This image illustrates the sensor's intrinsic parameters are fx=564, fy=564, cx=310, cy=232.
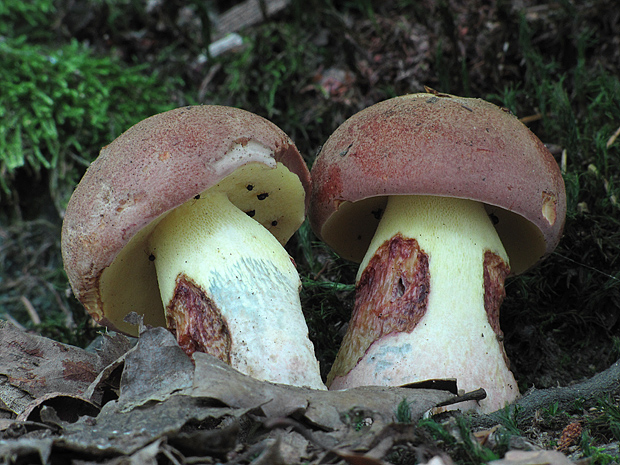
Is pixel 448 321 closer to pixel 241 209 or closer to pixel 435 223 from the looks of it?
pixel 435 223

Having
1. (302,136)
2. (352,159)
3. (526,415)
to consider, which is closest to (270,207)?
(352,159)

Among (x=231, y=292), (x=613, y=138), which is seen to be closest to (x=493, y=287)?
(x=231, y=292)

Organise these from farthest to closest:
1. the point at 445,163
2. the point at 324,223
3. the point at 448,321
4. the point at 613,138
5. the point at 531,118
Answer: the point at 531,118 < the point at 613,138 < the point at 324,223 < the point at 448,321 < the point at 445,163

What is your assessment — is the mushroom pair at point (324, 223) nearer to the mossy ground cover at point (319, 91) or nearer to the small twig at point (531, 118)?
→ the mossy ground cover at point (319, 91)

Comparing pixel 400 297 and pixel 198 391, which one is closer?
pixel 198 391

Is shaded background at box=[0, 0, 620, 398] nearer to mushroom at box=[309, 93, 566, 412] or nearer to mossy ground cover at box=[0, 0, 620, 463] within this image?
mossy ground cover at box=[0, 0, 620, 463]

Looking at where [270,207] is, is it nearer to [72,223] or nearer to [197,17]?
[72,223]

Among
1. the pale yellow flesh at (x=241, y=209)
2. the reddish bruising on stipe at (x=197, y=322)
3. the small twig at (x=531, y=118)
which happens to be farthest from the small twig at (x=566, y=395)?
the small twig at (x=531, y=118)

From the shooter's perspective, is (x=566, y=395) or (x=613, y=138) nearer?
(x=566, y=395)

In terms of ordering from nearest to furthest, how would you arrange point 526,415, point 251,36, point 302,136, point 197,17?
point 526,415 → point 302,136 → point 251,36 → point 197,17
